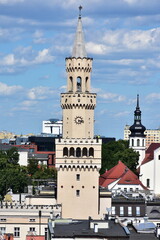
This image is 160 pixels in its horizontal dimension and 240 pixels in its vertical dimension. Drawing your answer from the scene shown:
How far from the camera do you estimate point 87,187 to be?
11431 cm

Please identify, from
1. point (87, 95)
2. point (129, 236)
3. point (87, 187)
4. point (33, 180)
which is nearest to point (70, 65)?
point (87, 95)

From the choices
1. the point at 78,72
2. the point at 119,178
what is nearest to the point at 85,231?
the point at 78,72

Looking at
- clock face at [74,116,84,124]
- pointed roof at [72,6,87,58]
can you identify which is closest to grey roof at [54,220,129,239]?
clock face at [74,116,84,124]

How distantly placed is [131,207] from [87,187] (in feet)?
19.7

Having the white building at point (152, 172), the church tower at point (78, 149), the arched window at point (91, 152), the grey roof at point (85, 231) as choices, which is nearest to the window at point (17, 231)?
the church tower at point (78, 149)

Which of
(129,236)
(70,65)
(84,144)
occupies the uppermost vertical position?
(70,65)

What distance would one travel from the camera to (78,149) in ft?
372

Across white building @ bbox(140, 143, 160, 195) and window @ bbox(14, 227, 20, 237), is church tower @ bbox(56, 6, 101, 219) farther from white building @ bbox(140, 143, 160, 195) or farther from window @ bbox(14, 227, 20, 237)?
white building @ bbox(140, 143, 160, 195)

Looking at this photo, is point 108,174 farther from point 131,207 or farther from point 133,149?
point 131,207

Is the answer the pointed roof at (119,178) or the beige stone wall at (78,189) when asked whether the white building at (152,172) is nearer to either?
the pointed roof at (119,178)

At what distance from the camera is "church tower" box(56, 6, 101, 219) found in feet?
373

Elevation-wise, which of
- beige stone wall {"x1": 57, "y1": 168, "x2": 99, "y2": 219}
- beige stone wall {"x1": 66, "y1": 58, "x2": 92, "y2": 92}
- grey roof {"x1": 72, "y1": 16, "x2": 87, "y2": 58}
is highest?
grey roof {"x1": 72, "y1": 16, "x2": 87, "y2": 58}

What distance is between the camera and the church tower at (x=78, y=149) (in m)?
114

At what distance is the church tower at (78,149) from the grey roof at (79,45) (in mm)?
277
